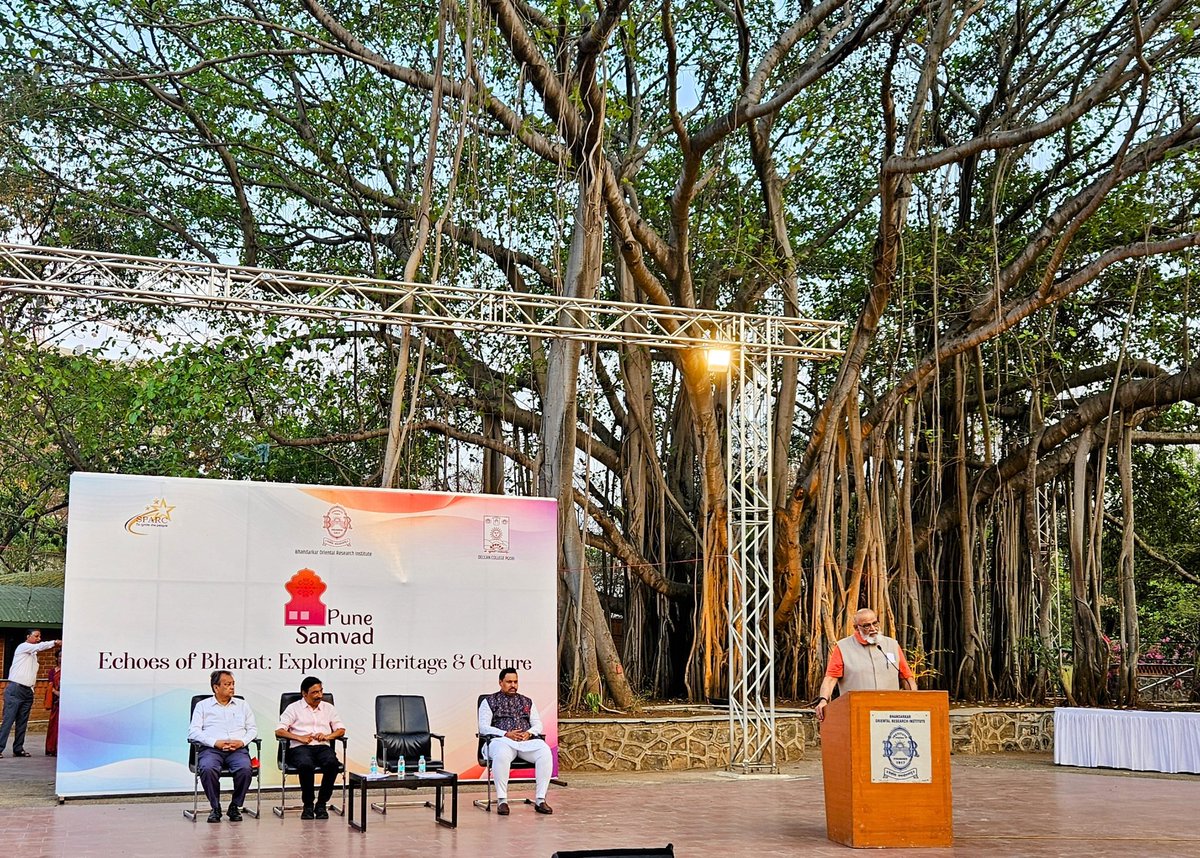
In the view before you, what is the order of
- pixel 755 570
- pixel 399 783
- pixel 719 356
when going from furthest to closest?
pixel 755 570 < pixel 719 356 < pixel 399 783

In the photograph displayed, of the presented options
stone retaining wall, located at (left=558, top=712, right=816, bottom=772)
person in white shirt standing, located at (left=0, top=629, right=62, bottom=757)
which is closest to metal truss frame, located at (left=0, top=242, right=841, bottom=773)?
stone retaining wall, located at (left=558, top=712, right=816, bottom=772)

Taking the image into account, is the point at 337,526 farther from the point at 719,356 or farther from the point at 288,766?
the point at 719,356

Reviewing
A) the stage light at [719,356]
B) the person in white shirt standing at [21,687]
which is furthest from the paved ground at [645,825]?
the stage light at [719,356]

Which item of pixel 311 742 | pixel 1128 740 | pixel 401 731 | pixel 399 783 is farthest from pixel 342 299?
pixel 1128 740

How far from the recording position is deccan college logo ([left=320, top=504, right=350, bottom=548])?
8094 mm

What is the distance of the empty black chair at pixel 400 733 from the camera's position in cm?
725

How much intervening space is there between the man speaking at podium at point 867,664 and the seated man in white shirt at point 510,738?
1816 millimetres

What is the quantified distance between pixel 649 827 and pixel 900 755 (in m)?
1.40

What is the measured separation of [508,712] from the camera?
7.46 m

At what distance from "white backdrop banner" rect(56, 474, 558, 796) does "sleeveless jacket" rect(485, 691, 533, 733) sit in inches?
35.9

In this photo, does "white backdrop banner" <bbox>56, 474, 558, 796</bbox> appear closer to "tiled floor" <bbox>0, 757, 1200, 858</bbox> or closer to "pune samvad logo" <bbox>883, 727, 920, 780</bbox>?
"tiled floor" <bbox>0, 757, 1200, 858</bbox>

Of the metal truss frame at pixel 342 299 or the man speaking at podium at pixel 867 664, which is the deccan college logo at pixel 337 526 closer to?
the metal truss frame at pixel 342 299

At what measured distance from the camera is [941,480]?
40.4 feet

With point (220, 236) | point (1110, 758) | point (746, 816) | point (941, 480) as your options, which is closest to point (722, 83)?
point (941, 480)
